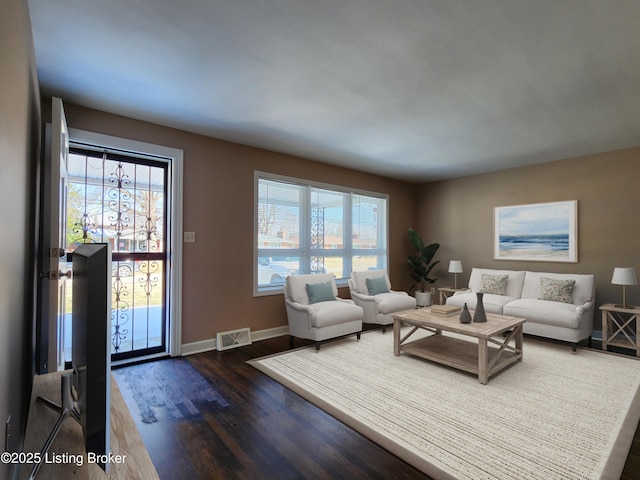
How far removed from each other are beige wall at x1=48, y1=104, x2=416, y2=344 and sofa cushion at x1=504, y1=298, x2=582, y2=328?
305cm

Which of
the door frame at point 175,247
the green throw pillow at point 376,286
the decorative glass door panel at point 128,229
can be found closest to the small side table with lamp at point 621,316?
the green throw pillow at point 376,286

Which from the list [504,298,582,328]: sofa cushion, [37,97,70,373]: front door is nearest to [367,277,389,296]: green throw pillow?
[504,298,582,328]: sofa cushion

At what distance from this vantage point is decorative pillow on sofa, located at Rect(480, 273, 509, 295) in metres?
4.89

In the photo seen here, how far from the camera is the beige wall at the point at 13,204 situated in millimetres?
1198

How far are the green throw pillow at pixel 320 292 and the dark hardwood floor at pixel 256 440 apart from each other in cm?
142

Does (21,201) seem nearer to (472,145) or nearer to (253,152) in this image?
(253,152)

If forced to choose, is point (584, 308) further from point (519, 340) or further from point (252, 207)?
point (252, 207)

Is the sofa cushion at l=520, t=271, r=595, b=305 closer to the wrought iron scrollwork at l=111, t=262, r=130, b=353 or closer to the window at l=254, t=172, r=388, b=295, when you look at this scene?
the window at l=254, t=172, r=388, b=295

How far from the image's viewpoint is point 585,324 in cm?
381

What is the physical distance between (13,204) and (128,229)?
85.7 inches

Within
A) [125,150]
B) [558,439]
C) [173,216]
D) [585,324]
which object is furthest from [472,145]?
[125,150]

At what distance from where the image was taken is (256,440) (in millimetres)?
2086

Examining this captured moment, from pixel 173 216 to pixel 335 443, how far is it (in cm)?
281

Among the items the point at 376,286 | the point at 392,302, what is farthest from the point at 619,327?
the point at 376,286
